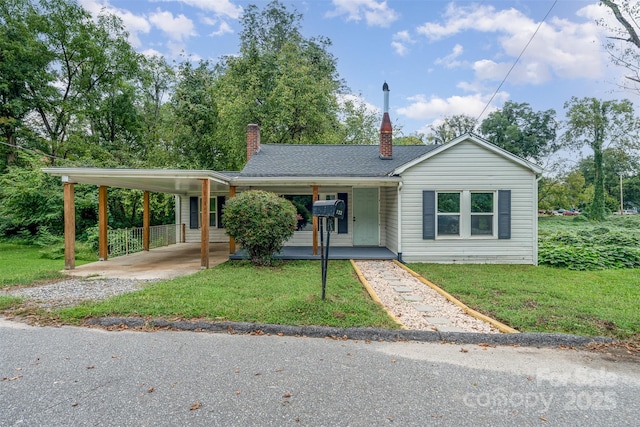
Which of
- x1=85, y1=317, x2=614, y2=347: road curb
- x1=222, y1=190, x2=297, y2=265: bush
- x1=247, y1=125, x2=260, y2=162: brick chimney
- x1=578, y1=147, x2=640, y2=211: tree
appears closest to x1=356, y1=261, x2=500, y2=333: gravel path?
x1=85, y1=317, x2=614, y2=347: road curb

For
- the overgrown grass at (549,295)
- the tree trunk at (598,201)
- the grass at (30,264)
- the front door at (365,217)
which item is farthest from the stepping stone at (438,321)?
the tree trunk at (598,201)

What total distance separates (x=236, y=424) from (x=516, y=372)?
103 inches

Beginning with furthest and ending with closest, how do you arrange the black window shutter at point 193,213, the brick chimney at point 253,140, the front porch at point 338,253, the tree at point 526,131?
1. the tree at point 526,131
2. the black window shutter at point 193,213
3. the brick chimney at point 253,140
4. the front porch at point 338,253

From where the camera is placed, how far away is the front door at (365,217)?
35.7ft

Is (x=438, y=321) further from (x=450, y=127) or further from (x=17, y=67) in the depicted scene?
(x=450, y=127)

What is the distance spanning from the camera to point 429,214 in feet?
29.0

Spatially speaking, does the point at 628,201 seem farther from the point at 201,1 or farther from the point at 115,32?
the point at 115,32

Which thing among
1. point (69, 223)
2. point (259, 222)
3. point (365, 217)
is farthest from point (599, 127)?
point (69, 223)

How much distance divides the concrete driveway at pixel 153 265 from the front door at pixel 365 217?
14.8 ft

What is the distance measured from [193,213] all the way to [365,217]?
25.2 ft

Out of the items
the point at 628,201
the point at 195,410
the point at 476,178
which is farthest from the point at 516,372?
the point at 628,201

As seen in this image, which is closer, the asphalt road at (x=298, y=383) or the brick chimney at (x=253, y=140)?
the asphalt road at (x=298, y=383)

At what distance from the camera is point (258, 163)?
10.9m

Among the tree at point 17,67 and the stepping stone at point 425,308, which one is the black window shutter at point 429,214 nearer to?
the stepping stone at point 425,308
